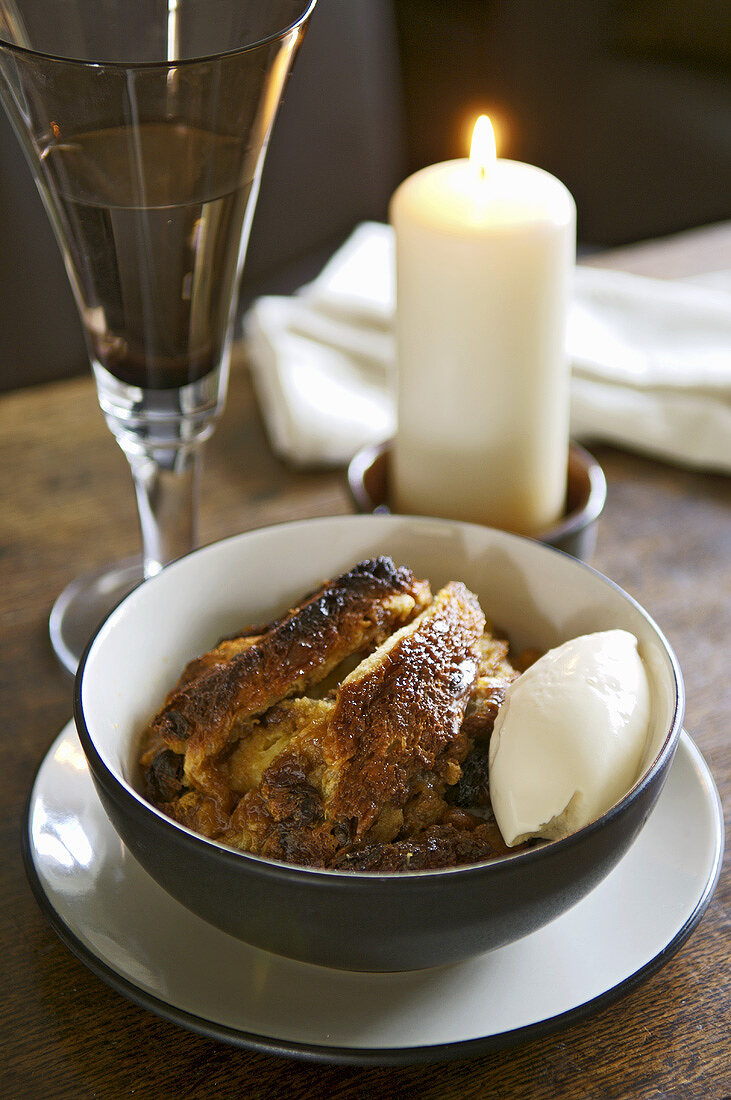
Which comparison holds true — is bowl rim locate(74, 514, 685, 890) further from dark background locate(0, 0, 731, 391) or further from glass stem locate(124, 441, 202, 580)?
dark background locate(0, 0, 731, 391)

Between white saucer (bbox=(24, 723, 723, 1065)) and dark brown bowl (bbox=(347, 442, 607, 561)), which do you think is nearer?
white saucer (bbox=(24, 723, 723, 1065))

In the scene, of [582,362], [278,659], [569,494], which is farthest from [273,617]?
[582,362]

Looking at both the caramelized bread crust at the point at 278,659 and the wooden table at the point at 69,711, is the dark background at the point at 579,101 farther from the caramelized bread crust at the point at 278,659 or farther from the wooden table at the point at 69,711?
the caramelized bread crust at the point at 278,659

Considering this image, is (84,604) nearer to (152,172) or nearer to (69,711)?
(69,711)

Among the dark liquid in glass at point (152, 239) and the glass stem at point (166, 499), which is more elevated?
the dark liquid in glass at point (152, 239)

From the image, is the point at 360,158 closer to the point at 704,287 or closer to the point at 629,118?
the point at 629,118

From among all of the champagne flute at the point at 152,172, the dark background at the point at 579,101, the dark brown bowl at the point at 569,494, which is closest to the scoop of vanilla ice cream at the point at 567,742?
the dark brown bowl at the point at 569,494


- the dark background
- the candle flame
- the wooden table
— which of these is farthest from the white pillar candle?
the dark background
